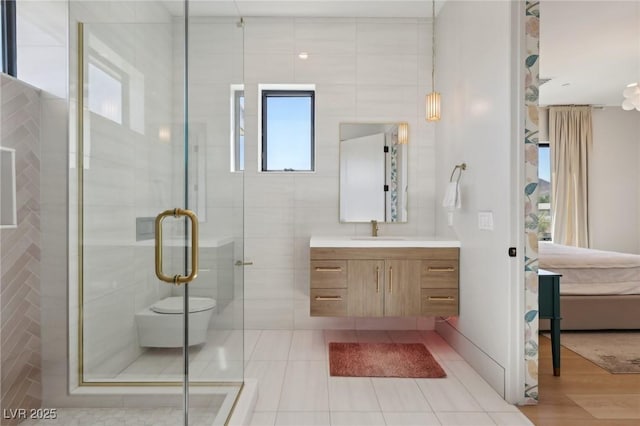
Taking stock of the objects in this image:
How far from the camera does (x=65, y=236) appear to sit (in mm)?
2025

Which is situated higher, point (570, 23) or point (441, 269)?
point (570, 23)

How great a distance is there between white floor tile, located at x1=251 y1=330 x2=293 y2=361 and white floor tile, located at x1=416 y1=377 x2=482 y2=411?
41.3 inches

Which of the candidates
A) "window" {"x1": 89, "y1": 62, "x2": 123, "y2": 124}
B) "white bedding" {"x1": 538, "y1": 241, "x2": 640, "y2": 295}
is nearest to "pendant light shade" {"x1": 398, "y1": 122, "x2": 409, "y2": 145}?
"white bedding" {"x1": 538, "y1": 241, "x2": 640, "y2": 295}

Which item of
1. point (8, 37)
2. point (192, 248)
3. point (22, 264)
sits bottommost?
point (22, 264)

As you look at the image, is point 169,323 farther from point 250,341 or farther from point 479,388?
point 250,341

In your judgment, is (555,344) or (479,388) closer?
(479,388)

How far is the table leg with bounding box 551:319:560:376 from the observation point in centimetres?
268

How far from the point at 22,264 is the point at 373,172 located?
8.88 feet

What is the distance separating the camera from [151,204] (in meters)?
1.58

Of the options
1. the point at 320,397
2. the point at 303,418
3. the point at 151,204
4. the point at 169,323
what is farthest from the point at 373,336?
the point at 151,204

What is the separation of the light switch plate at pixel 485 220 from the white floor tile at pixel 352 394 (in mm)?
1230

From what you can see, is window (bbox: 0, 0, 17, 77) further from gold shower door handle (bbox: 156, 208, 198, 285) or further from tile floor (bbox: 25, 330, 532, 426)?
tile floor (bbox: 25, 330, 532, 426)

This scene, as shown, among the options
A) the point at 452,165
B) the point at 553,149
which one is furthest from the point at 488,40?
the point at 553,149

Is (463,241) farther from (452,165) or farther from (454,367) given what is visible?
(454,367)
